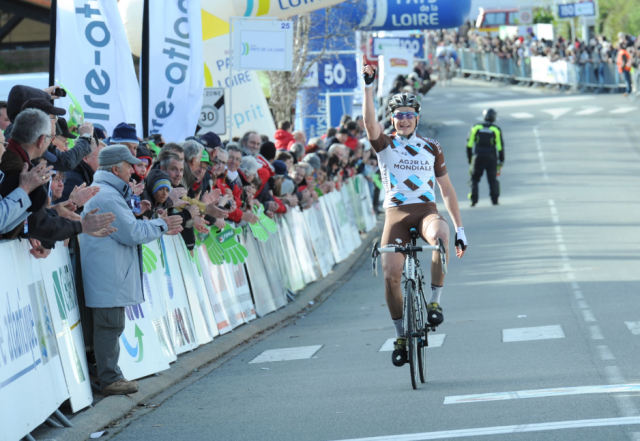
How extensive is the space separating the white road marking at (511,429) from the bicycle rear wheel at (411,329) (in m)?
1.66

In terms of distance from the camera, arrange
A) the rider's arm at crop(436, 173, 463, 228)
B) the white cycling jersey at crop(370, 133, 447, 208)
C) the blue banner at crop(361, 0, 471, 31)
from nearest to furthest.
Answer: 1. the white cycling jersey at crop(370, 133, 447, 208)
2. the rider's arm at crop(436, 173, 463, 228)
3. the blue banner at crop(361, 0, 471, 31)

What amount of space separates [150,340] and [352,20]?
1766 cm

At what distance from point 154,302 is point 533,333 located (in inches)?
149

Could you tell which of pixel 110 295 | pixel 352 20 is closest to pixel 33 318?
pixel 110 295

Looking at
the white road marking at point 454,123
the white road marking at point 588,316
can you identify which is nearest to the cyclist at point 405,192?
the white road marking at point 588,316

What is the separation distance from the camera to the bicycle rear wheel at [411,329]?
855 cm

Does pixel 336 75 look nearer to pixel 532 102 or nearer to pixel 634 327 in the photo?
pixel 634 327

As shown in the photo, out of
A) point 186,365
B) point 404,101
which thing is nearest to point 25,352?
point 186,365

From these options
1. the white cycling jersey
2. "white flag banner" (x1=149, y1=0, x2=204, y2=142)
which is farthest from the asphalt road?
"white flag banner" (x1=149, y1=0, x2=204, y2=142)

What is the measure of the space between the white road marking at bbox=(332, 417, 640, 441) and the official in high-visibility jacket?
20.1 metres

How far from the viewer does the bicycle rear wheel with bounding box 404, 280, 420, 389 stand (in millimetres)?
8547

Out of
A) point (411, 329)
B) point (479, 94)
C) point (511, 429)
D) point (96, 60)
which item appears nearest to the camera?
point (511, 429)

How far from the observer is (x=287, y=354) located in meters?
11.4

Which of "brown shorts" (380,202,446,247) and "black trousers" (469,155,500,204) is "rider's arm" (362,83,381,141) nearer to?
"brown shorts" (380,202,446,247)
